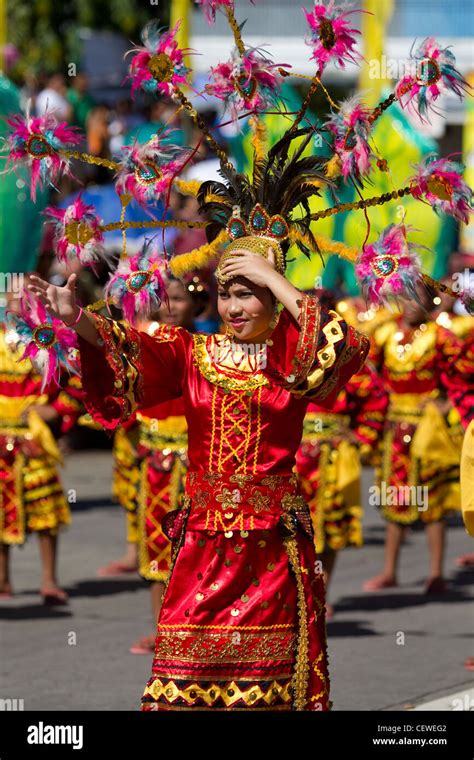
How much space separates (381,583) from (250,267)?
5.37 metres

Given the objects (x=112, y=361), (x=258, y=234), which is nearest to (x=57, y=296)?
(x=112, y=361)

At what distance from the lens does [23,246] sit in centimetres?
1139

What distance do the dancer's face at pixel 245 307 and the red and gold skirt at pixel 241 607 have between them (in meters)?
0.47

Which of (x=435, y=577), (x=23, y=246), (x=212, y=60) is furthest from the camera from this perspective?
(x=212, y=60)

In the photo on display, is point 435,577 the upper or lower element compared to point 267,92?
lower

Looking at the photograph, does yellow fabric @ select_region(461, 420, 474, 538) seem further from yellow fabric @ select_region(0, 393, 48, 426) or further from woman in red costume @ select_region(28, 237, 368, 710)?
yellow fabric @ select_region(0, 393, 48, 426)

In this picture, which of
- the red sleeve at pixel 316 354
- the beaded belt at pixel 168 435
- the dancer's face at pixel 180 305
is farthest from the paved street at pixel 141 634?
the red sleeve at pixel 316 354

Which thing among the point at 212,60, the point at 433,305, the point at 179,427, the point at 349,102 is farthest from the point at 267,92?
the point at 212,60

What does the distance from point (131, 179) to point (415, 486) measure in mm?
4978

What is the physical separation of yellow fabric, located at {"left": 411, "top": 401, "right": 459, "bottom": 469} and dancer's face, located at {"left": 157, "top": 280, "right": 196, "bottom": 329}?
2.54 m

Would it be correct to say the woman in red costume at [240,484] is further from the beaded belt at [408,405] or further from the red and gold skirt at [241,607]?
the beaded belt at [408,405]

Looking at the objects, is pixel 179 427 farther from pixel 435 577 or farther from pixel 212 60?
pixel 212 60
